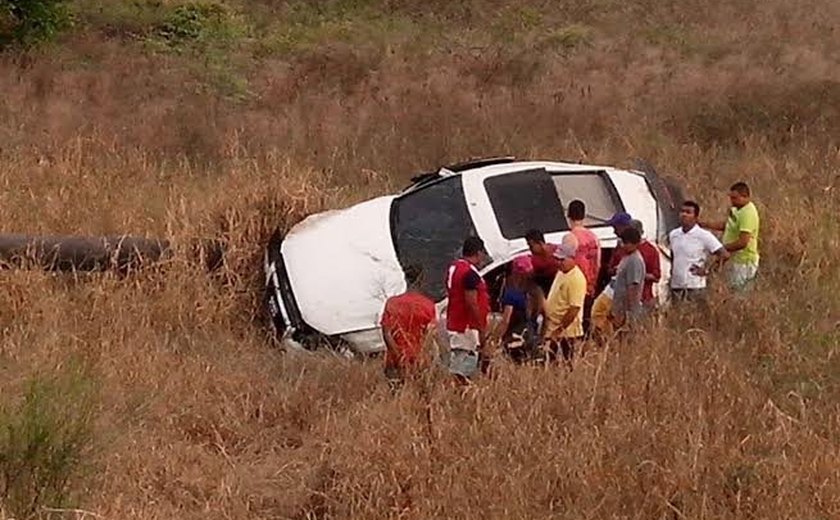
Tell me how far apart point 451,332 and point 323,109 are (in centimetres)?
892

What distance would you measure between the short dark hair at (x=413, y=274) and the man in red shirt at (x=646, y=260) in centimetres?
136

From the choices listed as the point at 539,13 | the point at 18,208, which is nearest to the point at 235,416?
the point at 18,208

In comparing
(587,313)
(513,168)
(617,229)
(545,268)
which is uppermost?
(513,168)

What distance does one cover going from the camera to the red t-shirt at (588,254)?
8.09 m

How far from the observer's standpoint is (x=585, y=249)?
816 cm

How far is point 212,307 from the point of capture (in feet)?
29.9

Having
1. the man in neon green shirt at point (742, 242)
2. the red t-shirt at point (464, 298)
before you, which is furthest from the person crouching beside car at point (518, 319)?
the man in neon green shirt at point (742, 242)

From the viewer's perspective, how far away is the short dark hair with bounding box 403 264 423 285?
332 inches

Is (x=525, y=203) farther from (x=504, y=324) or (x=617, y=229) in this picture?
(x=504, y=324)

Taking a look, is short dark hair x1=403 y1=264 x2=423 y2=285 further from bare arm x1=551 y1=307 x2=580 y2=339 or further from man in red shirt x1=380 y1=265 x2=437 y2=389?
bare arm x1=551 y1=307 x2=580 y2=339

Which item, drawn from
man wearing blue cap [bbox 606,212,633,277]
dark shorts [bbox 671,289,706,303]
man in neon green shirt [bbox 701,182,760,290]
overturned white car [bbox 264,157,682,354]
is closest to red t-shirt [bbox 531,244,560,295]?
overturned white car [bbox 264,157,682,354]

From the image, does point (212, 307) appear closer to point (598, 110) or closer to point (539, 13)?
point (598, 110)

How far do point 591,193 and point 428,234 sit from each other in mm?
1286

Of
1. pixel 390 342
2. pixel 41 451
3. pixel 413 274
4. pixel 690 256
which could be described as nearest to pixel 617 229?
pixel 690 256
